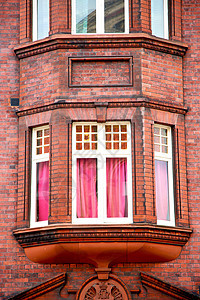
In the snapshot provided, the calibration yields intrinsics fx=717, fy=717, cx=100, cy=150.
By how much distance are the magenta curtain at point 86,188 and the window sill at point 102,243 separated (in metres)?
0.57

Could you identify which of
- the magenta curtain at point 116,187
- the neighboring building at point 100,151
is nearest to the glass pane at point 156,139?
the neighboring building at point 100,151

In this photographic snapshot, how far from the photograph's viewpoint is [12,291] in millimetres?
14656

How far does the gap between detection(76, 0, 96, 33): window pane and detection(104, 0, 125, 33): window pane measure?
0.28 m

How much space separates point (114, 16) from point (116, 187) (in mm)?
3790

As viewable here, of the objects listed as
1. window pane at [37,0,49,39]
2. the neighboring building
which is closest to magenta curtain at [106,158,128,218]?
the neighboring building

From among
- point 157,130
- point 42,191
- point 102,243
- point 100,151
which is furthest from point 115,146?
point 102,243

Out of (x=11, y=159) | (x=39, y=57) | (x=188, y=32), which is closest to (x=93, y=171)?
(x=11, y=159)

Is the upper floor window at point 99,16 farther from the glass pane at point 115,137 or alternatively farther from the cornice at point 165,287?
the cornice at point 165,287

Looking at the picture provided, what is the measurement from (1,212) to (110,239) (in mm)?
2485

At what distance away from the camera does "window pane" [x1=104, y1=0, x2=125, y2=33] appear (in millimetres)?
15641

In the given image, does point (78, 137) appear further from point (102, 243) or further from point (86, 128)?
point (102, 243)

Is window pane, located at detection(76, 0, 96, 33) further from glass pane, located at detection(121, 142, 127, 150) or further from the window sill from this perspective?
the window sill

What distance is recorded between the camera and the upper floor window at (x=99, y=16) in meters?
15.6

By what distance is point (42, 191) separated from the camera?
49.8 feet
